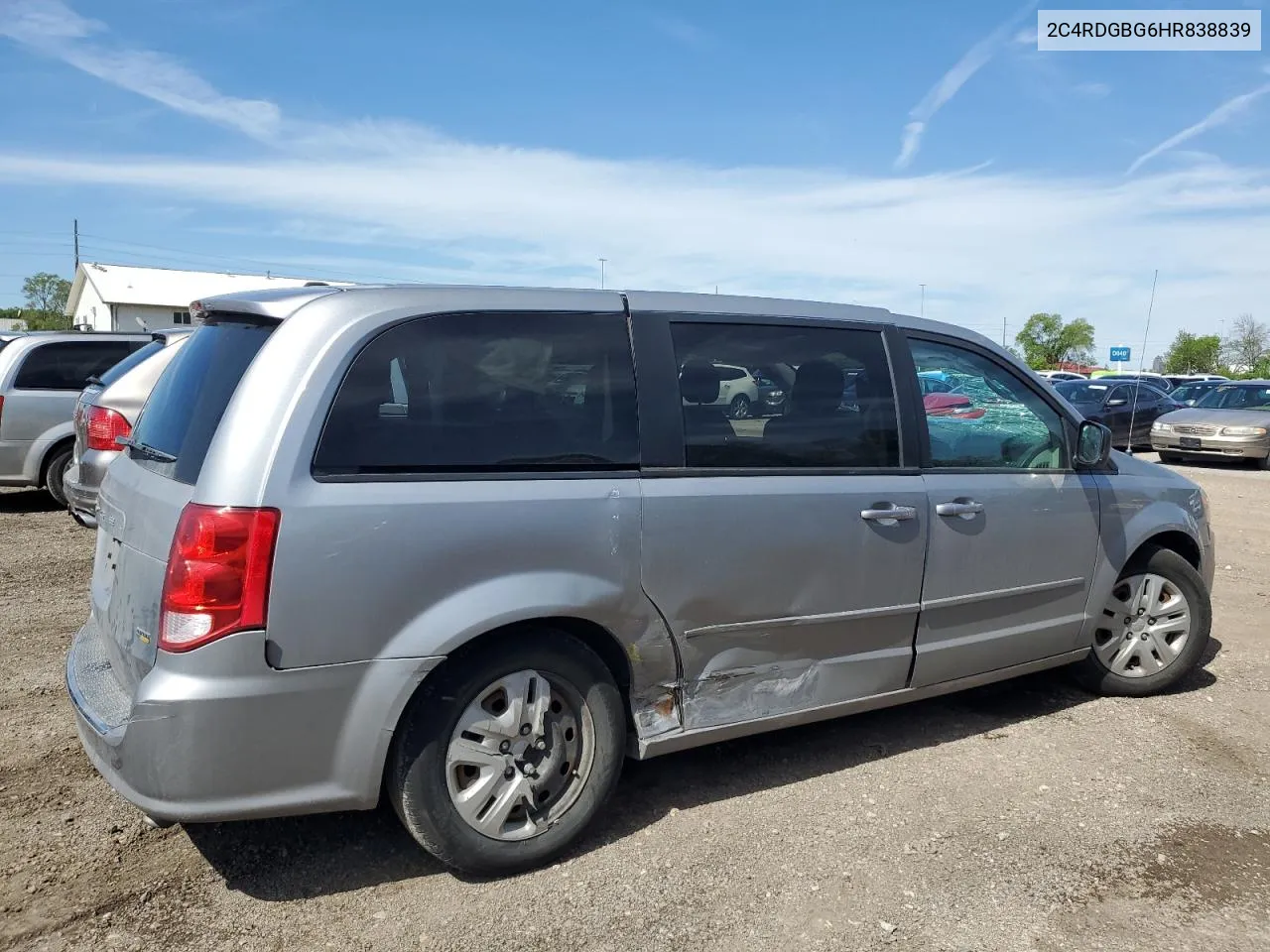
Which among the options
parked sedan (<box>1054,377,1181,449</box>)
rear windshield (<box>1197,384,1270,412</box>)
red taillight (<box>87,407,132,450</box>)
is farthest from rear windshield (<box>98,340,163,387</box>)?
rear windshield (<box>1197,384,1270,412</box>)

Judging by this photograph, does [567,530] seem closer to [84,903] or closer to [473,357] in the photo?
[473,357]

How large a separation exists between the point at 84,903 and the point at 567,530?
1.80 meters

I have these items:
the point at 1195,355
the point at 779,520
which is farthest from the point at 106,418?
the point at 1195,355

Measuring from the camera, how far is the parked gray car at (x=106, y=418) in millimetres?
7109

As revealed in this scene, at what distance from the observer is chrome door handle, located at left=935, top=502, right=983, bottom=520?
4.10m

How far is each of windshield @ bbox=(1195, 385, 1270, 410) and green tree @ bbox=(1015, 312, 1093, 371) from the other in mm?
68989

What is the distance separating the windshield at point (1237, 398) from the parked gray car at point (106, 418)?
722 inches

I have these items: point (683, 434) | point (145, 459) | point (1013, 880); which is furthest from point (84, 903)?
point (1013, 880)

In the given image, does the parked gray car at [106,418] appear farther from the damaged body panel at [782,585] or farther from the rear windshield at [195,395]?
the damaged body panel at [782,585]

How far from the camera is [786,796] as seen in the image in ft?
12.7

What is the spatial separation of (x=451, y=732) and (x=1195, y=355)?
3397 inches

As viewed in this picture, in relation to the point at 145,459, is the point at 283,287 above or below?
above

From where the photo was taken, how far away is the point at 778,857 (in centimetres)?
341

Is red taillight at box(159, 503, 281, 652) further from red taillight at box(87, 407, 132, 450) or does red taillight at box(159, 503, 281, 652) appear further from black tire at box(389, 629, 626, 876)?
red taillight at box(87, 407, 132, 450)
